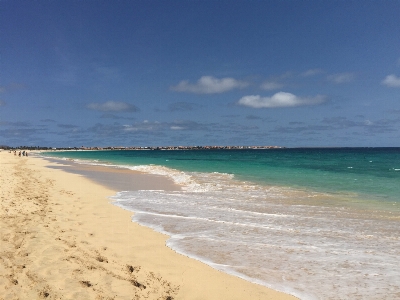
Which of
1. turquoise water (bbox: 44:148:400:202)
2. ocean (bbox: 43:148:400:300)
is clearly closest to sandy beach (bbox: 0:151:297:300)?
ocean (bbox: 43:148:400:300)

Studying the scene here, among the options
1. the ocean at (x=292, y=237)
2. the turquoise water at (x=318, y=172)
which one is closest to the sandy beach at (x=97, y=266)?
the ocean at (x=292, y=237)

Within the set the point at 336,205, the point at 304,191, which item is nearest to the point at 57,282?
the point at 336,205

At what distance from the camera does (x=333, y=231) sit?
29.6ft

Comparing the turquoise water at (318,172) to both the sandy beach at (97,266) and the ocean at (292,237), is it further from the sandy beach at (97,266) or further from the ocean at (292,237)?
the sandy beach at (97,266)

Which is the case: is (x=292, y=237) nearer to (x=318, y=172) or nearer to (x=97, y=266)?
(x=97, y=266)

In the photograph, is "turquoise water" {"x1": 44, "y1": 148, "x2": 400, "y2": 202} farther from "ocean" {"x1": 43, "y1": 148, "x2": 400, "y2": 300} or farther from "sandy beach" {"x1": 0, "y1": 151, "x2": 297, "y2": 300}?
"sandy beach" {"x1": 0, "y1": 151, "x2": 297, "y2": 300}

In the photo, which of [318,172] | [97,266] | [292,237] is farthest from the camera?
[318,172]

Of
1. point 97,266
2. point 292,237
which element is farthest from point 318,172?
point 97,266

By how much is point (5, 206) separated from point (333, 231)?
11.0 metres

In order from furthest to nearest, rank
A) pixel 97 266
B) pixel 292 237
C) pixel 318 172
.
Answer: pixel 318 172 → pixel 292 237 → pixel 97 266

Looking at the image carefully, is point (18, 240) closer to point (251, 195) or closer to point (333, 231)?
point (333, 231)

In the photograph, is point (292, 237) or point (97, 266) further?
point (292, 237)

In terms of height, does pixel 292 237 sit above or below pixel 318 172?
below

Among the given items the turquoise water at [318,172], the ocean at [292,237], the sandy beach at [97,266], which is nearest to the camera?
the sandy beach at [97,266]
